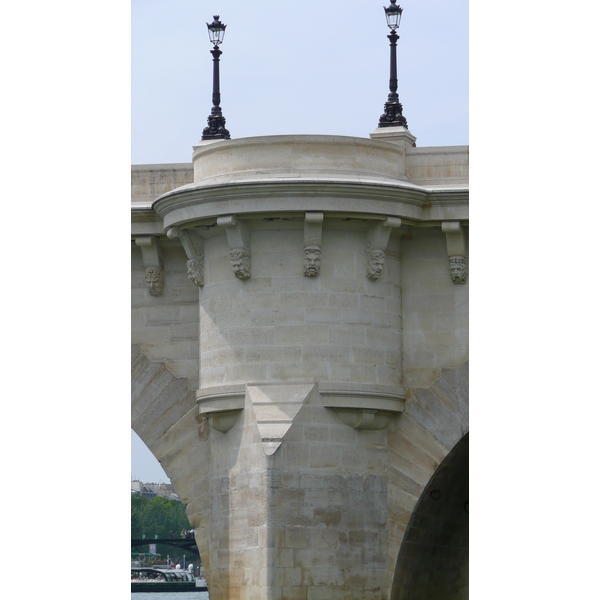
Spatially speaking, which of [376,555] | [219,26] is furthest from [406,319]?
[219,26]

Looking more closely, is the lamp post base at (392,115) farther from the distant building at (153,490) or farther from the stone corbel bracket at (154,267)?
the distant building at (153,490)

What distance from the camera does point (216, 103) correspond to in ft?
81.0

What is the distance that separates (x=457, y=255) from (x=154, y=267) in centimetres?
460

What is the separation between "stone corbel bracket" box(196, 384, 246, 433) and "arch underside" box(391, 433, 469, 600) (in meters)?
2.96

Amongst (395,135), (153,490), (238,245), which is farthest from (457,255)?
(153,490)

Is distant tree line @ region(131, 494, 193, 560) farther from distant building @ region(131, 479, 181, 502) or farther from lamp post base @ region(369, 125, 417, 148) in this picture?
lamp post base @ region(369, 125, 417, 148)

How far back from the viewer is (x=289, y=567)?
68.3 ft

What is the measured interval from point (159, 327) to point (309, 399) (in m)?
3.31

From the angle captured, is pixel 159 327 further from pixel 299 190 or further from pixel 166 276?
pixel 299 190

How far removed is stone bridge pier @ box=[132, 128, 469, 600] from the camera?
2102 cm

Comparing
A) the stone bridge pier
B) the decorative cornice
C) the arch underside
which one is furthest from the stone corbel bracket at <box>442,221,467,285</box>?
the arch underside

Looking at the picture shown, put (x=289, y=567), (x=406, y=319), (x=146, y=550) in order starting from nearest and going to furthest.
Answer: (x=289, y=567) < (x=406, y=319) < (x=146, y=550)

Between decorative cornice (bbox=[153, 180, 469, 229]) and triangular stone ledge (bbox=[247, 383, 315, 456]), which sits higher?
decorative cornice (bbox=[153, 180, 469, 229])

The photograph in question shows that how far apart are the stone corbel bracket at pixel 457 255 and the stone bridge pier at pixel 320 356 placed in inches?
1.0
